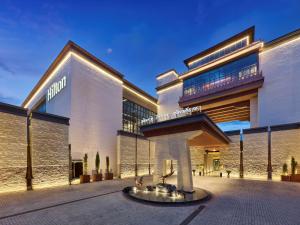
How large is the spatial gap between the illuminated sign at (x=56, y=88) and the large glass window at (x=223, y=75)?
A: 20679 millimetres

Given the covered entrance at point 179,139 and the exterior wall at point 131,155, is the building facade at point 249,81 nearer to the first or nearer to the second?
the exterior wall at point 131,155

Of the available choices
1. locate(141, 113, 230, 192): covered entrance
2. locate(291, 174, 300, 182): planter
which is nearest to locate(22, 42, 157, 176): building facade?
locate(141, 113, 230, 192): covered entrance

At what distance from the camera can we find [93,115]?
23422 mm

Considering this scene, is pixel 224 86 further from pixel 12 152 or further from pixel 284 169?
pixel 12 152

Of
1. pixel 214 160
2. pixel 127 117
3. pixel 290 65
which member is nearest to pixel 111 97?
pixel 127 117

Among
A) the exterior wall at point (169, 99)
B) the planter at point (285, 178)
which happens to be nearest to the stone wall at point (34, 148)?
the planter at point (285, 178)

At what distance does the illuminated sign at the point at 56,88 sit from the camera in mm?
22719

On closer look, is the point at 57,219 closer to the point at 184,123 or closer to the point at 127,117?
the point at 184,123

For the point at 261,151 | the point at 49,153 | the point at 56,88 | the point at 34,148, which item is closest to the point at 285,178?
the point at 261,151

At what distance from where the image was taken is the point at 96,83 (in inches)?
961

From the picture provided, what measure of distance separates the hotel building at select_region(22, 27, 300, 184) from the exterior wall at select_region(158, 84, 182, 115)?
3.41m

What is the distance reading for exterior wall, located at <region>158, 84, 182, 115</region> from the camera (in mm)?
36062

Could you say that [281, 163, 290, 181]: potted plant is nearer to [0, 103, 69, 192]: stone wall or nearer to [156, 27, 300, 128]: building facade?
[156, 27, 300, 128]: building facade

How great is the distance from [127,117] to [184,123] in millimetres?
19839
